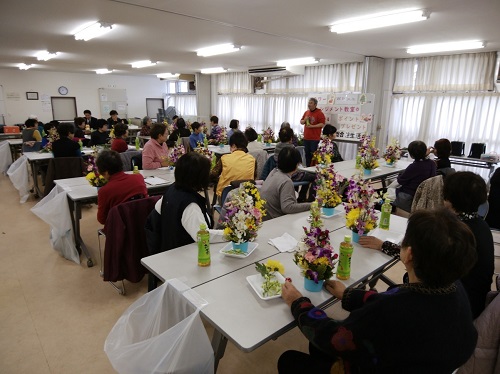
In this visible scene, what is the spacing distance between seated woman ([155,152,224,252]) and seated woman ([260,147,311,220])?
2.39 feet

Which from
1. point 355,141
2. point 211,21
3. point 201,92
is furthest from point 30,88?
point 355,141

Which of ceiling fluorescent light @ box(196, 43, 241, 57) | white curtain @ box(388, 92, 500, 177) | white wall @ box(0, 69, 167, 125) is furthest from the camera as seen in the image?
white wall @ box(0, 69, 167, 125)

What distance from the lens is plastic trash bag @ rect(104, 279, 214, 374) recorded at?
129 centimetres

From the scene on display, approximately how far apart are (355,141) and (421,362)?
264 inches

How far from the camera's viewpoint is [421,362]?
0.95 m

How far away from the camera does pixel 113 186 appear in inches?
106

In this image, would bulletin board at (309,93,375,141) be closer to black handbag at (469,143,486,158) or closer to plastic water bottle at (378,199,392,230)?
black handbag at (469,143,486,158)

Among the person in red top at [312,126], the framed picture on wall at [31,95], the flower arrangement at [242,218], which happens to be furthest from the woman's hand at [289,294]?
the framed picture on wall at [31,95]

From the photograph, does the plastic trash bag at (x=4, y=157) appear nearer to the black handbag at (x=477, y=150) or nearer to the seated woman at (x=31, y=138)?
the seated woman at (x=31, y=138)

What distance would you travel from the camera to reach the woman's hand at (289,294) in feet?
4.48

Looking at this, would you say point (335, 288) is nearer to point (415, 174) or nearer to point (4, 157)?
point (415, 174)

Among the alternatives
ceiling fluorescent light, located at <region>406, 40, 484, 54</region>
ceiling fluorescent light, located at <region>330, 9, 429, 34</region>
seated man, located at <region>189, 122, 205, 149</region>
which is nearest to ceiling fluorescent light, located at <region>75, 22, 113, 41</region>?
seated man, located at <region>189, 122, 205, 149</region>

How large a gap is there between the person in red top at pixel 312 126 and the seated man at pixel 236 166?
3.25 m

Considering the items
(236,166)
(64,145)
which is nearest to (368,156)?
(236,166)
